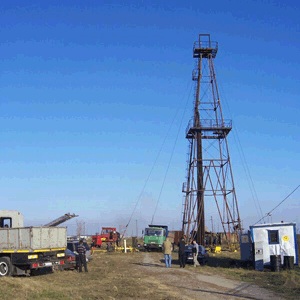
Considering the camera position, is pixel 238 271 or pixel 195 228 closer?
pixel 238 271

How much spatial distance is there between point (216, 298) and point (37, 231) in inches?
356

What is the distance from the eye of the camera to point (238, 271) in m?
23.2

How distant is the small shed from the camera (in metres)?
23.8

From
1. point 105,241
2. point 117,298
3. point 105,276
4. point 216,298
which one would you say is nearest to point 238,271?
point 105,276

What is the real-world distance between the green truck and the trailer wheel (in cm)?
2715

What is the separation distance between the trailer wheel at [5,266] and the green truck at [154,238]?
27153 mm

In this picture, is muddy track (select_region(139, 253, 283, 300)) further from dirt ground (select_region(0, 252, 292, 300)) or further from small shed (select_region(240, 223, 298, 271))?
small shed (select_region(240, 223, 298, 271))

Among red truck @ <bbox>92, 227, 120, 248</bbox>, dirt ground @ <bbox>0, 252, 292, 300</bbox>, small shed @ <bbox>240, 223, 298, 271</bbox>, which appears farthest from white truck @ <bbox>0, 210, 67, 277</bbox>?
red truck @ <bbox>92, 227, 120, 248</bbox>

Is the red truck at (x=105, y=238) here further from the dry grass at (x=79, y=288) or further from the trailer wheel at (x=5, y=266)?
the dry grass at (x=79, y=288)

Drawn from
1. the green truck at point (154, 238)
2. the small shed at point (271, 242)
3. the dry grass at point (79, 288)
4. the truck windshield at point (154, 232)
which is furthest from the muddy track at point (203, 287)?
the truck windshield at point (154, 232)

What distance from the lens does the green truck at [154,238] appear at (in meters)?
45.7

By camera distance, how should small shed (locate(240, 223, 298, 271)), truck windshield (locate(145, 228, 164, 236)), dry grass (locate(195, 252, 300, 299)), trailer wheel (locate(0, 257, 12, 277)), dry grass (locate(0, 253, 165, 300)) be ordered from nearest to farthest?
1. dry grass (locate(0, 253, 165, 300))
2. dry grass (locate(195, 252, 300, 299))
3. trailer wheel (locate(0, 257, 12, 277))
4. small shed (locate(240, 223, 298, 271))
5. truck windshield (locate(145, 228, 164, 236))

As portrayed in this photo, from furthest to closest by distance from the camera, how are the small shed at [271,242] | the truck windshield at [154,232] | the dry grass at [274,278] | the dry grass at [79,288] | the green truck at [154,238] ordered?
the truck windshield at [154,232]
the green truck at [154,238]
the small shed at [271,242]
the dry grass at [274,278]
the dry grass at [79,288]

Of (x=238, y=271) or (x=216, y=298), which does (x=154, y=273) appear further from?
(x=216, y=298)
